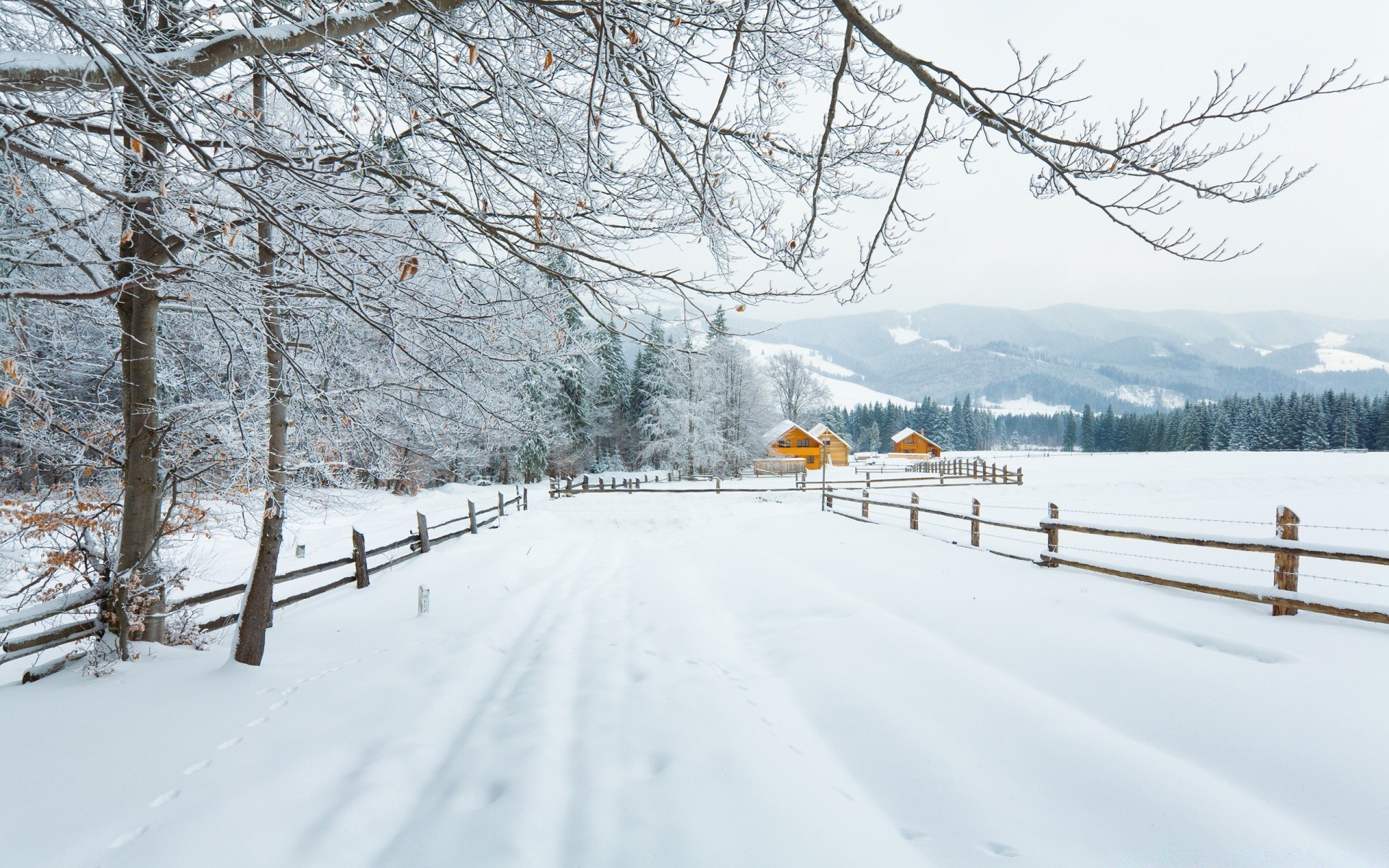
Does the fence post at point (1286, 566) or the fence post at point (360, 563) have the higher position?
the fence post at point (1286, 566)

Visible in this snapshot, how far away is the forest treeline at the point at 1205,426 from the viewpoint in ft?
222

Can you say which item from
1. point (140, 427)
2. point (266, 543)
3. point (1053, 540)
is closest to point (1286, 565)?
point (1053, 540)

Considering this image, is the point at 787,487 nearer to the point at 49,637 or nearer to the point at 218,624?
the point at 218,624

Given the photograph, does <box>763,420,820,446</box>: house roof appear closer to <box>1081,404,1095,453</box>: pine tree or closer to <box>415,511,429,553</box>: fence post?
<box>415,511,429,553</box>: fence post

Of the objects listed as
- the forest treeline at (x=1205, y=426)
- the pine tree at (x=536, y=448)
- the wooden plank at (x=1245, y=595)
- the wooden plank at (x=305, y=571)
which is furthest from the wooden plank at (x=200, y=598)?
the forest treeline at (x=1205, y=426)

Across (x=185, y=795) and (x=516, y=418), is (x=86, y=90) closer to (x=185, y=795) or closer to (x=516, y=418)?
(x=516, y=418)

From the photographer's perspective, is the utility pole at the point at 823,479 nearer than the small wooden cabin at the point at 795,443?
Yes

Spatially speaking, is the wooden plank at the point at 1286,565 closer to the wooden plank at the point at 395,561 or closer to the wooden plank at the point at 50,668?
the wooden plank at the point at 50,668

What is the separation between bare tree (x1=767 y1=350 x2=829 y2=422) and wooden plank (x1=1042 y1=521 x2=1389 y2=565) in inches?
1898

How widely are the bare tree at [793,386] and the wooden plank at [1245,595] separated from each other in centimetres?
4830

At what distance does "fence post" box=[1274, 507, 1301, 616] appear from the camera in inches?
217

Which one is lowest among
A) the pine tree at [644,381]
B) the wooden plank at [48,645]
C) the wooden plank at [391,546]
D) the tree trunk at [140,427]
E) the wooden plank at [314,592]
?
the wooden plank at [314,592]

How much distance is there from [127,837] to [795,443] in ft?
151

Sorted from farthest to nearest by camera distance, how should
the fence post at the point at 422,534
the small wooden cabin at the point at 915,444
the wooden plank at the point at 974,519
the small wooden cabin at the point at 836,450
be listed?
the small wooden cabin at the point at 915,444, the small wooden cabin at the point at 836,450, the fence post at the point at 422,534, the wooden plank at the point at 974,519
